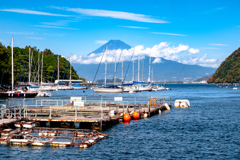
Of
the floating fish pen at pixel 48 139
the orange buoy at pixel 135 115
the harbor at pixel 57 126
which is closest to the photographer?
the floating fish pen at pixel 48 139

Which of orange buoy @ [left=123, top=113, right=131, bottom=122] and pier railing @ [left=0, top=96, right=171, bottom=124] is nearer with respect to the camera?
pier railing @ [left=0, top=96, right=171, bottom=124]

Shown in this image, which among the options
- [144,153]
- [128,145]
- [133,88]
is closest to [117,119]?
[128,145]

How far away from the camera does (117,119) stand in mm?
44031

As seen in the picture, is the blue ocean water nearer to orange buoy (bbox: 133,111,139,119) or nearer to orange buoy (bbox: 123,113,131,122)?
orange buoy (bbox: 123,113,131,122)

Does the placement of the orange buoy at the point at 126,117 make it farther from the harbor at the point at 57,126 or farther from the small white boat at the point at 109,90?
the small white boat at the point at 109,90

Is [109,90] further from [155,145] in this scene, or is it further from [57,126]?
[155,145]

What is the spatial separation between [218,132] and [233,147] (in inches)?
331

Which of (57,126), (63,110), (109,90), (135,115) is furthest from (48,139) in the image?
(109,90)

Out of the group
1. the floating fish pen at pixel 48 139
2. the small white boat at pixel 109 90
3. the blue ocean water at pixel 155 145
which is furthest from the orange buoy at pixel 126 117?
the small white boat at pixel 109 90

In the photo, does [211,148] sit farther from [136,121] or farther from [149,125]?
[136,121]

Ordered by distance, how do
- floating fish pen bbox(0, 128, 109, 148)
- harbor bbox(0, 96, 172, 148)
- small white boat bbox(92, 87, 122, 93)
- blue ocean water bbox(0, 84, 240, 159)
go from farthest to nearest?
small white boat bbox(92, 87, 122, 93)
harbor bbox(0, 96, 172, 148)
floating fish pen bbox(0, 128, 109, 148)
blue ocean water bbox(0, 84, 240, 159)

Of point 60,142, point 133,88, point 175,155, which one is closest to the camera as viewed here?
point 175,155

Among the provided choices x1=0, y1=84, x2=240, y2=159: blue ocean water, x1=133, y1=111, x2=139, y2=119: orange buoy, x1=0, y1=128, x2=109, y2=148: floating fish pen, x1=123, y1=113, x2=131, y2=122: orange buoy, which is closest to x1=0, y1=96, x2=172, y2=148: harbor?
x1=0, y1=128, x2=109, y2=148: floating fish pen

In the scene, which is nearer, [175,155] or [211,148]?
[175,155]
